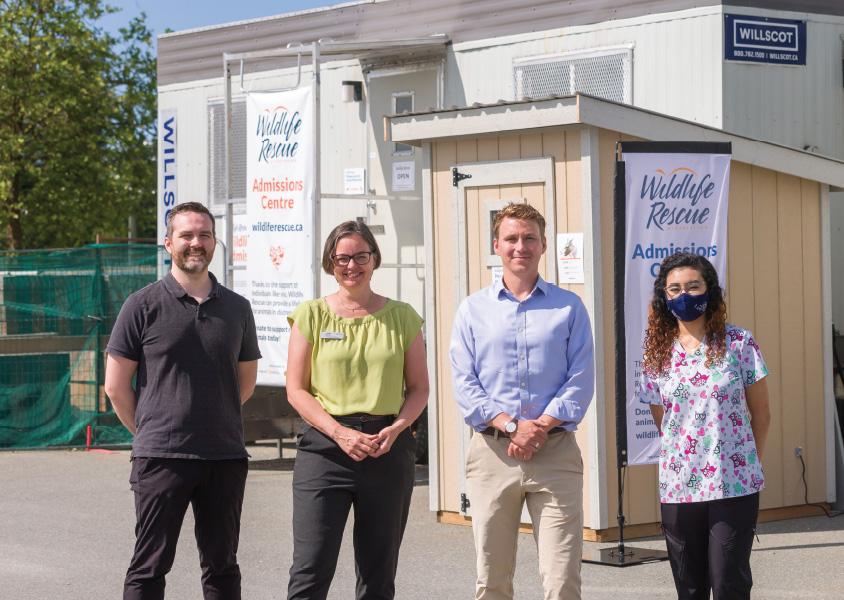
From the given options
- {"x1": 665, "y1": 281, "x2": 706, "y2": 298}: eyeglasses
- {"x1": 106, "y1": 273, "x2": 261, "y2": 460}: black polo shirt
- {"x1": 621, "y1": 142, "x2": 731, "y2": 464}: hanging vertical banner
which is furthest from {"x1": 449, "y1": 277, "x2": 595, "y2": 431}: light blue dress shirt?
{"x1": 621, "y1": 142, "x2": 731, "y2": 464}: hanging vertical banner

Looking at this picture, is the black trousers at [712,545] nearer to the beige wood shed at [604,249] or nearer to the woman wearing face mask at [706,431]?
the woman wearing face mask at [706,431]

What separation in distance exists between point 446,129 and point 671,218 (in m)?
1.69

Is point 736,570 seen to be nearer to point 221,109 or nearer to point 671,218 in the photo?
point 671,218

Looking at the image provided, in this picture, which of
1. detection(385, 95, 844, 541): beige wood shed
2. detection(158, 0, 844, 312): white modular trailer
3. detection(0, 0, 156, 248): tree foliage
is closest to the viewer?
detection(385, 95, 844, 541): beige wood shed

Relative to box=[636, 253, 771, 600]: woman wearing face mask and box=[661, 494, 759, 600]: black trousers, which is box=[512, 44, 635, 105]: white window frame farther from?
box=[661, 494, 759, 600]: black trousers

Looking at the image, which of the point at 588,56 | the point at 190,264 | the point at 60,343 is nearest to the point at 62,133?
the point at 60,343

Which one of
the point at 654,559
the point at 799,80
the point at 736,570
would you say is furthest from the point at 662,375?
the point at 799,80

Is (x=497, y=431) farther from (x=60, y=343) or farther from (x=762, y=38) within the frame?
(x=60, y=343)

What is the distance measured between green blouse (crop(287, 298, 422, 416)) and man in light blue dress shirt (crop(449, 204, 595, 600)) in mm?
281

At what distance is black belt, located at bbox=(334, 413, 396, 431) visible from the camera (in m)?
5.33

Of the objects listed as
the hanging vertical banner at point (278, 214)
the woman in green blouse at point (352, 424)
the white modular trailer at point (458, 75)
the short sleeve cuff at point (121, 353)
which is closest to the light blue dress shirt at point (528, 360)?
the woman in green blouse at point (352, 424)

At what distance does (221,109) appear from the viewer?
14352mm

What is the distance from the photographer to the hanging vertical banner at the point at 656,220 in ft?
27.0

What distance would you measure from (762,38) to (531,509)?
653 centimetres
